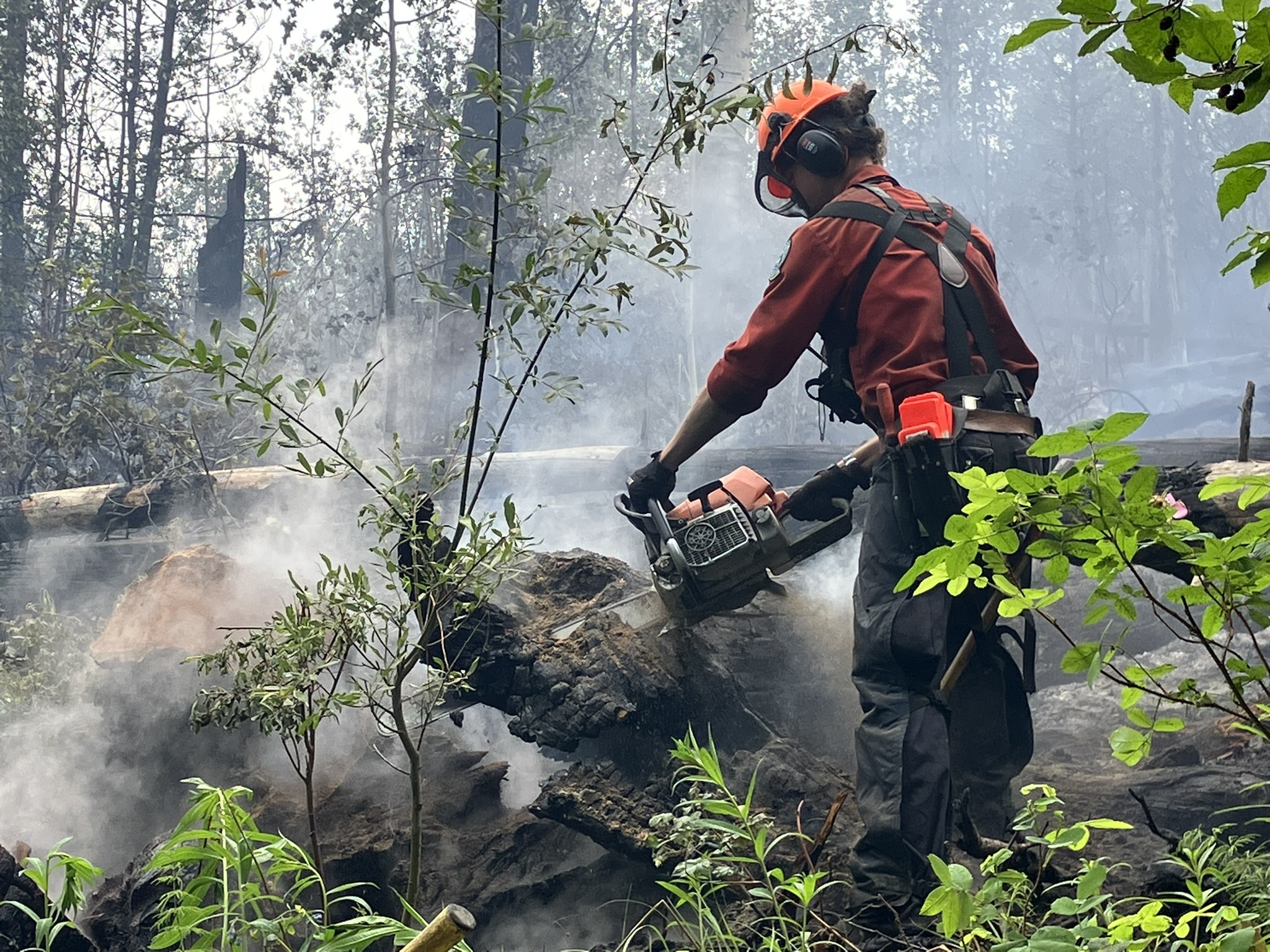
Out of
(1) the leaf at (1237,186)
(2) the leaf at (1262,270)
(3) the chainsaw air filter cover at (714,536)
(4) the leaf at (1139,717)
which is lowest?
(3) the chainsaw air filter cover at (714,536)

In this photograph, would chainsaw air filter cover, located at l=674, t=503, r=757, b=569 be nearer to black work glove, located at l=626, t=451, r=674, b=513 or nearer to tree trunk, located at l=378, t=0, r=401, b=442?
black work glove, located at l=626, t=451, r=674, b=513

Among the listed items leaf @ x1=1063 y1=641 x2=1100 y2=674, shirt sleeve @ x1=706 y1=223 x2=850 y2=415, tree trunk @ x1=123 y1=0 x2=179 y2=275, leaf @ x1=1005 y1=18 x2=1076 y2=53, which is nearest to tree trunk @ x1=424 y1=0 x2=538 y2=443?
tree trunk @ x1=123 y1=0 x2=179 y2=275

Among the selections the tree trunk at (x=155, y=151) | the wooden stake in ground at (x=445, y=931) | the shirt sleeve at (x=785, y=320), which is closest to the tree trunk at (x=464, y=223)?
the tree trunk at (x=155, y=151)

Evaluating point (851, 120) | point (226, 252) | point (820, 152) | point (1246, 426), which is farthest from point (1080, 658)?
point (226, 252)

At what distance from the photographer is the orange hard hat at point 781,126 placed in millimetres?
3227

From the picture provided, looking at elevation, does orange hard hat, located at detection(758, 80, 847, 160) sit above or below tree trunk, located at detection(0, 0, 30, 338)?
below

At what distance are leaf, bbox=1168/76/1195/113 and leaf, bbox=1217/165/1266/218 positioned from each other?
7 cm

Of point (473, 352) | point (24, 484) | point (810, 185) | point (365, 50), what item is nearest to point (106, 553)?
point (24, 484)

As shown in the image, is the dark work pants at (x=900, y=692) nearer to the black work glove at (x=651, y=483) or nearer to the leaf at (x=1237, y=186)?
the black work glove at (x=651, y=483)

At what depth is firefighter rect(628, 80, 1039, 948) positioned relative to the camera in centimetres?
265

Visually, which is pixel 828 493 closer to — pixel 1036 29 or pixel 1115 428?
pixel 1115 428

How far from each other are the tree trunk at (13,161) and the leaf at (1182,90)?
13308 mm

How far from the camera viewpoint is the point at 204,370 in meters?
1.92

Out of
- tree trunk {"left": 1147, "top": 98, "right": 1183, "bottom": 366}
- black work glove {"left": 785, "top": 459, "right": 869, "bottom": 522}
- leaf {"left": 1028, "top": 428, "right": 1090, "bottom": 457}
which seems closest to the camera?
leaf {"left": 1028, "top": 428, "right": 1090, "bottom": 457}
